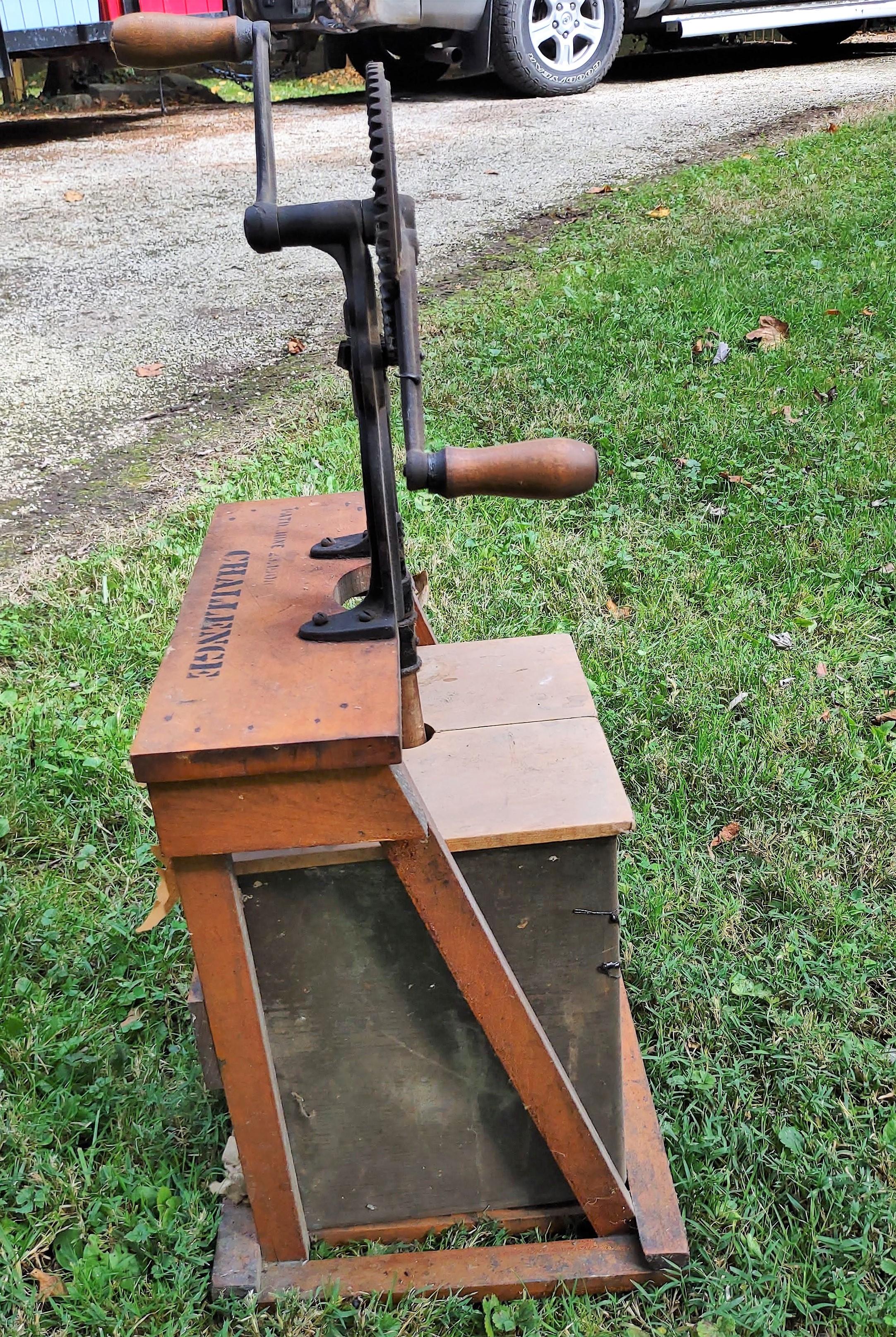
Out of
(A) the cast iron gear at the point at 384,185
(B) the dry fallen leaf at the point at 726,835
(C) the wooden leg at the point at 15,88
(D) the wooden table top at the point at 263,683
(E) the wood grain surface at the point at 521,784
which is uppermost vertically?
(C) the wooden leg at the point at 15,88

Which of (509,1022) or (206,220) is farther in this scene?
(206,220)

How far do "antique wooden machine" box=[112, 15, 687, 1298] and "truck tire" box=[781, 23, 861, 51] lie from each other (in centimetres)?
994

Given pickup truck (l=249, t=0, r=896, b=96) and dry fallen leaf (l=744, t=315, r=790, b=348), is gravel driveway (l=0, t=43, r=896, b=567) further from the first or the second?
dry fallen leaf (l=744, t=315, r=790, b=348)

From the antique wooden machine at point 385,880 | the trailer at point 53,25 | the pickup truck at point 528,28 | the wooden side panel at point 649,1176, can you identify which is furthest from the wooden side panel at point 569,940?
the trailer at point 53,25

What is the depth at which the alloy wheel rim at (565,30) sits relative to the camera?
7.52 meters

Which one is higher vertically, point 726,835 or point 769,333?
point 769,333

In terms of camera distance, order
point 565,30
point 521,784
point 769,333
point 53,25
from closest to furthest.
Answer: point 521,784
point 769,333
point 53,25
point 565,30

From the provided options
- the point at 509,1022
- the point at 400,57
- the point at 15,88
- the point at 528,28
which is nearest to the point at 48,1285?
the point at 509,1022

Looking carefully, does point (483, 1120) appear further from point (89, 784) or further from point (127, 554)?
point (127, 554)

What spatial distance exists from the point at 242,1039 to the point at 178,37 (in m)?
1.34

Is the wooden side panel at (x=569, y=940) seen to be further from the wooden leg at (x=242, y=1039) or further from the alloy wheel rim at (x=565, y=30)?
the alloy wheel rim at (x=565, y=30)

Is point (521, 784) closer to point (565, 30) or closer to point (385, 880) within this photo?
point (385, 880)

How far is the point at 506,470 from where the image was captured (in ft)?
→ 4.16

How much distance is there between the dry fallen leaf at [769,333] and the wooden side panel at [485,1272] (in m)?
3.48
